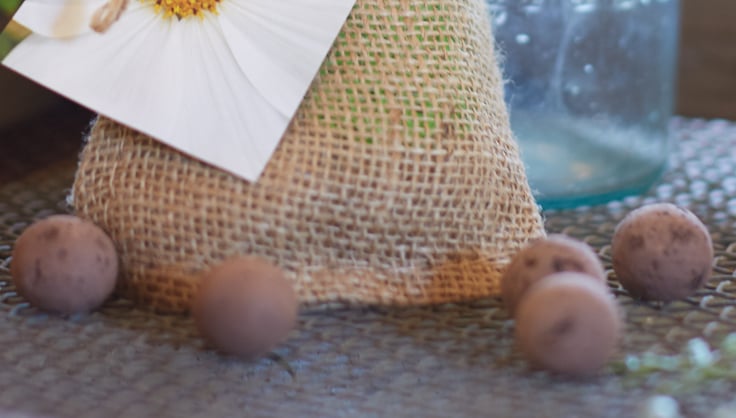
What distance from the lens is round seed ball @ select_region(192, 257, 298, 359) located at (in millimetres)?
415

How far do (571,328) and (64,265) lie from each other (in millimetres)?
247

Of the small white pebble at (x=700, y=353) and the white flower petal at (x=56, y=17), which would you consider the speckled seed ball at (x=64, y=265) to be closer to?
the white flower petal at (x=56, y=17)

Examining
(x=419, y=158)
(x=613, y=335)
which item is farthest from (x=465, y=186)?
(x=613, y=335)

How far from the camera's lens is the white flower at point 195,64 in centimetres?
48

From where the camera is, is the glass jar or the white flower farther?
the glass jar

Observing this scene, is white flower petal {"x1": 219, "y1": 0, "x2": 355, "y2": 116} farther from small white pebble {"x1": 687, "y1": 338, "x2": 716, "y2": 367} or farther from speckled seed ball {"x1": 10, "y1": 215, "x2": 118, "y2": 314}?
small white pebble {"x1": 687, "y1": 338, "x2": 716, "y2": 367}

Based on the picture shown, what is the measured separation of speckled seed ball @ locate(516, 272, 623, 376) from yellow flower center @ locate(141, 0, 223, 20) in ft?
0.76

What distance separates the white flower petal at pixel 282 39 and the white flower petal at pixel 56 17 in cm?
7

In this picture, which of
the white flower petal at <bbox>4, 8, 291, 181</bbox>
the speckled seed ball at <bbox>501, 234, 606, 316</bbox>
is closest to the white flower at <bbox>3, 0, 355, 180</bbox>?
the white flower petal at <bbox>4, 8, 291, 181</bbox>

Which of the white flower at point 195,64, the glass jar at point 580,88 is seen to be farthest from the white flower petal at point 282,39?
the glass jar at point 580,88

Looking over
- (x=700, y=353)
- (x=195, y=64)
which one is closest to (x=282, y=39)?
(x=195, y=64)

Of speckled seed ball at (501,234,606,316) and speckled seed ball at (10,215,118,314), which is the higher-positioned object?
speckled seed ball at (501,234,606,316)

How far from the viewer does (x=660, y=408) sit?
0.39 metres

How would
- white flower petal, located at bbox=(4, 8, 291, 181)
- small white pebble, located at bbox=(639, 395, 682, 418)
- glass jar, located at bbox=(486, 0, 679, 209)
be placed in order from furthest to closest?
glass jar, located at bbox=(486, 0, 679, 209), white flower petal, located at bbox=(4, 8, 291, 181), small white pebble, located at bbox=(639, 395, 682, 418)
